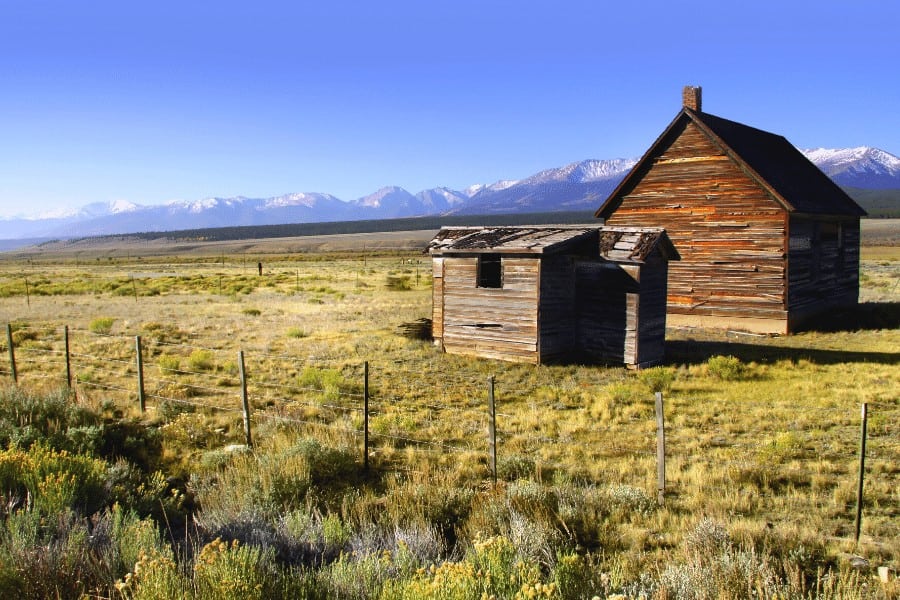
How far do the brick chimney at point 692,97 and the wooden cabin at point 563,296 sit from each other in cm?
733

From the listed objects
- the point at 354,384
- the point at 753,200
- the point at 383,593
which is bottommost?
the point at 354,384

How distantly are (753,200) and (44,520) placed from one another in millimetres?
19295

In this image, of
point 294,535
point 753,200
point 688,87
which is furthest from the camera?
point 688,87

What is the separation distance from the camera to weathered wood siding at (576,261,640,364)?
50.9 feet

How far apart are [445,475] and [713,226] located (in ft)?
50.9

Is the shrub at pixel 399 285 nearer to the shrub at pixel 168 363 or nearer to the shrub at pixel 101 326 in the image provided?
the shrub at pixel 101 326

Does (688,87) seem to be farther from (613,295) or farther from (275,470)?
(275,470)

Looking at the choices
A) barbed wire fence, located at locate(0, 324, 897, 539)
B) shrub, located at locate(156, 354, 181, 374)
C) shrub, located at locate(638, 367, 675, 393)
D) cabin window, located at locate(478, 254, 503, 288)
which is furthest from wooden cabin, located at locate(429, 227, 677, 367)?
shrub, located at locate(156, 354, 181, 374)

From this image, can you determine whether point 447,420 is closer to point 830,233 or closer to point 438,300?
point 438,300

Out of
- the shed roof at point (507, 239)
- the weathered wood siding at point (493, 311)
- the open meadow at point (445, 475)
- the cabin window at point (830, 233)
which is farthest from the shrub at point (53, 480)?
the cabin window at point (830, 233)

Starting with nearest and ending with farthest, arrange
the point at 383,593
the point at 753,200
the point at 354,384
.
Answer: the point at 383,593 < the point at 354,384 < the point at 753,200

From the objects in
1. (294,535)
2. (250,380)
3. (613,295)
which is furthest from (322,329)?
(294,535)

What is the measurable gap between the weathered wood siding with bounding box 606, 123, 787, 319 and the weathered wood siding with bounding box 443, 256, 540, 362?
755cm

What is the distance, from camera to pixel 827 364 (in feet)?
50.1
